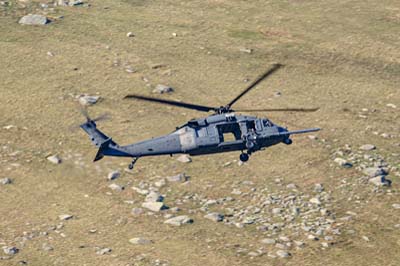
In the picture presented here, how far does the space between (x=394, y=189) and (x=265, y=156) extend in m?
5.57

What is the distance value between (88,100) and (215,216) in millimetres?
11761

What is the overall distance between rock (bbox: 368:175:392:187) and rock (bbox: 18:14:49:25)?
76.1ft

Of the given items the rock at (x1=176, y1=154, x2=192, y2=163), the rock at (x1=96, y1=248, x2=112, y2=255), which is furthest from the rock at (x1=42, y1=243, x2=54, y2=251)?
the rock at (x1=176, y1=154, x2=192, y2=163)

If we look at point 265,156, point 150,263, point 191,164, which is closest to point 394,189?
point 265,156

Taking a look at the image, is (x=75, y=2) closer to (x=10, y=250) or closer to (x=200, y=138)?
(x=200, y=138)

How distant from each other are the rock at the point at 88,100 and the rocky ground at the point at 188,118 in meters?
0.14

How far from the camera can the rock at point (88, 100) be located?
4350 cm

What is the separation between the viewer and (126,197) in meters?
35.6

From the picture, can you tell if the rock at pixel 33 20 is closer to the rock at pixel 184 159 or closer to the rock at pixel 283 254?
the rock at pixel 184 159

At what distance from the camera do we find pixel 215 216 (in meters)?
34.4

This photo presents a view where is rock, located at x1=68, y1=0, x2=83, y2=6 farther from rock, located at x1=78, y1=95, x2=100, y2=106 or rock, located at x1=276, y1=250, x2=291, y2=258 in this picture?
rock, located at x1=276, y1=250, x2=291, y2=258

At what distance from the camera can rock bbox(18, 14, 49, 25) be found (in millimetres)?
52281

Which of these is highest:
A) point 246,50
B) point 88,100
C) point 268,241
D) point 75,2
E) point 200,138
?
point 200,138

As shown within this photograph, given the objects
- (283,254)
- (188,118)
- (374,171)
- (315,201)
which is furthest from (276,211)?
(188,118)
